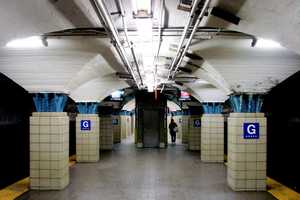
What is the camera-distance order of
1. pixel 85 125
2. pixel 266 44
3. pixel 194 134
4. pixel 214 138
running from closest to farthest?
pixel 266 44 < pixel 85 125 < pixel 214 138 < pixel 194 134

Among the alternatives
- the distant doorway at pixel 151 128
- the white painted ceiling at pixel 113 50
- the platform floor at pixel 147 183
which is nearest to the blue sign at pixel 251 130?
the white painted ceiling at pixel 113 50

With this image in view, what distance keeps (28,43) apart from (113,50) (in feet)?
5.58

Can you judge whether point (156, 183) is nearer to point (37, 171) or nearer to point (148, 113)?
point (37, 171)

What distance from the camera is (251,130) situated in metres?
8.89

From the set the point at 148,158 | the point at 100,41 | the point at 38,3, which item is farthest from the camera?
the point at 148,158

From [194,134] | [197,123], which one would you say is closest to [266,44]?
[197,123]

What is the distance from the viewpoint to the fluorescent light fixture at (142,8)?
3568mm

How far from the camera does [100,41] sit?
6.49 meters

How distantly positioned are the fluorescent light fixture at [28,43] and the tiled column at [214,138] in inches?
375

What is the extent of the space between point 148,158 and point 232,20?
11752mm

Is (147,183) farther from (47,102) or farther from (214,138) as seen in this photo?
(214,138)

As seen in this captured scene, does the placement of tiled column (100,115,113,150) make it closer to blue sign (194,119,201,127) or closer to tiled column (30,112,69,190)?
blue sign (194,119,201,127)

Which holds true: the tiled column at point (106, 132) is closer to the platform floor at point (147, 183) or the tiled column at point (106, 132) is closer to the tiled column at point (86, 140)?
the tiled column at point (86, 140)

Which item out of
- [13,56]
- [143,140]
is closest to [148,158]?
[143,140]
